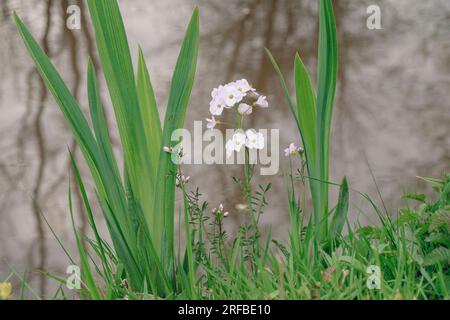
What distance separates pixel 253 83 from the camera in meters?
1.44

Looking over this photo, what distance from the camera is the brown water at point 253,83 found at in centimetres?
138

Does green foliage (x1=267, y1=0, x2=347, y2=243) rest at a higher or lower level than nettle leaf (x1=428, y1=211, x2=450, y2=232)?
higher

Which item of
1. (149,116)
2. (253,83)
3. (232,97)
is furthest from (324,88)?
(253,83)

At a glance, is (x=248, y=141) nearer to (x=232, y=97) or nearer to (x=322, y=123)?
(x=232, y=97)

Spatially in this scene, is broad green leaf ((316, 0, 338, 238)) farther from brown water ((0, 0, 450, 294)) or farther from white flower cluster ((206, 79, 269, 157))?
brown water ((0, 0, 450, 294))

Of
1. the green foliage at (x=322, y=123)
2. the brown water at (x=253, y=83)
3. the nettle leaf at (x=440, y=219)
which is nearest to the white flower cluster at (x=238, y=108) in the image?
the green foliage at (x=322, y=123)

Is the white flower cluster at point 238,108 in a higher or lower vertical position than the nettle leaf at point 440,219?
higher

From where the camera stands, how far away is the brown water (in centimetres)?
138

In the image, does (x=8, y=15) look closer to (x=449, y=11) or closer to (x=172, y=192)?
(x=172, y=192)

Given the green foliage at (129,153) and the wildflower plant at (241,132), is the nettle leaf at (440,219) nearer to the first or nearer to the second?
the wildflower plant at (241,132)

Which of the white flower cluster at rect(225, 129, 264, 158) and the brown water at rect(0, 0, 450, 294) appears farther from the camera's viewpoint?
the brown water at rect(0, 0, 450, 294)

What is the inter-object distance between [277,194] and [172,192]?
0.58m

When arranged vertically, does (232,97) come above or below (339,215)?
above

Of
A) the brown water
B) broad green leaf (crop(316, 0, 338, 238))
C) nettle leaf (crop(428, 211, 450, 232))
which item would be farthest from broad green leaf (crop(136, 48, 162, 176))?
the brown water
